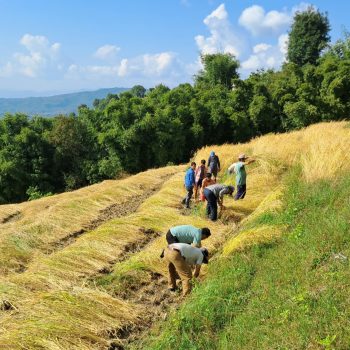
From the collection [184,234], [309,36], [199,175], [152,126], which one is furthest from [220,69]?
[184,234]

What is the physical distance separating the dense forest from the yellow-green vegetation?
16849 millimetres

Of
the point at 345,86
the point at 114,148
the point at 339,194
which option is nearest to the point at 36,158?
the point at 114,148

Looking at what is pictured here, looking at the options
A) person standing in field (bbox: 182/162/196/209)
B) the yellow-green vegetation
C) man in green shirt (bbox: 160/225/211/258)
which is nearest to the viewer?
the yellow-green vegetation

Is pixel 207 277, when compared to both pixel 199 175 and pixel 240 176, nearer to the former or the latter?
pixel 240 176

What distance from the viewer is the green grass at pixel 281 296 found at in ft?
12.9

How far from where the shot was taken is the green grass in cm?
393

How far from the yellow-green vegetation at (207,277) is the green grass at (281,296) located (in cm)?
1

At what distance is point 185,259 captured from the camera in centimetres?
647

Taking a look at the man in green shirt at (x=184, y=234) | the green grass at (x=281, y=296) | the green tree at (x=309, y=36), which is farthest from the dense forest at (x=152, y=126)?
the green grass at (x=281, y=296)

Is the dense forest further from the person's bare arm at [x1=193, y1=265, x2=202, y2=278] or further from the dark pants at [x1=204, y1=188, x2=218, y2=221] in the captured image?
the person's bare arm at [x1=193, y1=265, x2=202, y2=278]

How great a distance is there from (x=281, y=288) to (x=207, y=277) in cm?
166

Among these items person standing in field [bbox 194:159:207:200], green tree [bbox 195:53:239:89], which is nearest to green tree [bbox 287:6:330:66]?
green tree [bbox 195:53:239:89]

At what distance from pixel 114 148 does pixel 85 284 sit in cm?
2197

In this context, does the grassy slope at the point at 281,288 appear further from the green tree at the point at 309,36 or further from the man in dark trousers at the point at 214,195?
the green tree at the point at 309,36
